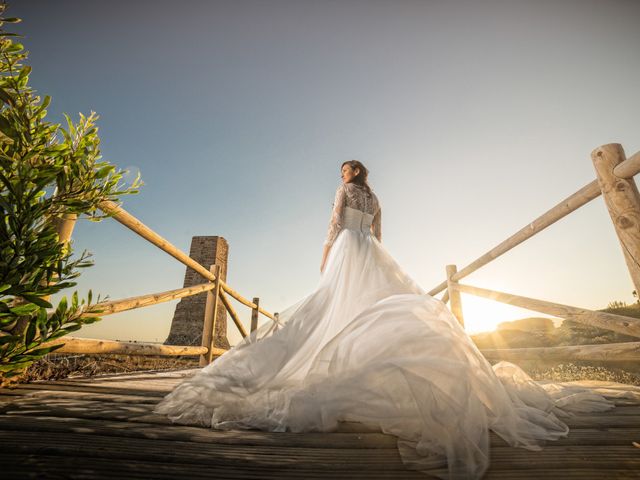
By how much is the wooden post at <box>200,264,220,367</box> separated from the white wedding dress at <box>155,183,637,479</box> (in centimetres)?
259

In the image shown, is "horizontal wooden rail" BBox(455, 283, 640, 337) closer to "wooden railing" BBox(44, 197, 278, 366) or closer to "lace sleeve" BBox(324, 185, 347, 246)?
"lace sleeve" BBox(324, 185, 347, 246)

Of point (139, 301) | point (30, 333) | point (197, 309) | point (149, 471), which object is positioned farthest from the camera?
point (197, 309)

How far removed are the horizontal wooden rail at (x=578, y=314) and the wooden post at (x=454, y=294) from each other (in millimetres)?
1089

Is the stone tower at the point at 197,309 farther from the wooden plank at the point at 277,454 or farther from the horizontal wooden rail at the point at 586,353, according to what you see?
the wooden plank at the point at 277,454

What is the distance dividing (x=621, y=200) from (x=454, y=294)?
2.88m

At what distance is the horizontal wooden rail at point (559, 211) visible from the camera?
6.15 feet

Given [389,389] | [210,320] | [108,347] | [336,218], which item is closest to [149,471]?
[389,389]

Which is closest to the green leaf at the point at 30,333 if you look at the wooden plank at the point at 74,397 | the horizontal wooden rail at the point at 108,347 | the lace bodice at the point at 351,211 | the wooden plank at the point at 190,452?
the wooden plank at the point at 190,452

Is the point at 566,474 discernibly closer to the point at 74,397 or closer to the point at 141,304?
the point at 74,397

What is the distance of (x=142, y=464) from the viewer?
37.6 inches

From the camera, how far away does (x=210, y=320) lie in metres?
4.56

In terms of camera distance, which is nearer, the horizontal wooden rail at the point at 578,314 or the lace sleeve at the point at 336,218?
the horizontal wooden rail at the point at 578,314

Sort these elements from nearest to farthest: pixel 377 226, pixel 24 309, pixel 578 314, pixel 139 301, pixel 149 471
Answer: pixel 149 471, pixel 24 309, pixel 578 314, pixel 139 301, pixel 377 226

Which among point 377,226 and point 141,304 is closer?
point 141,304
